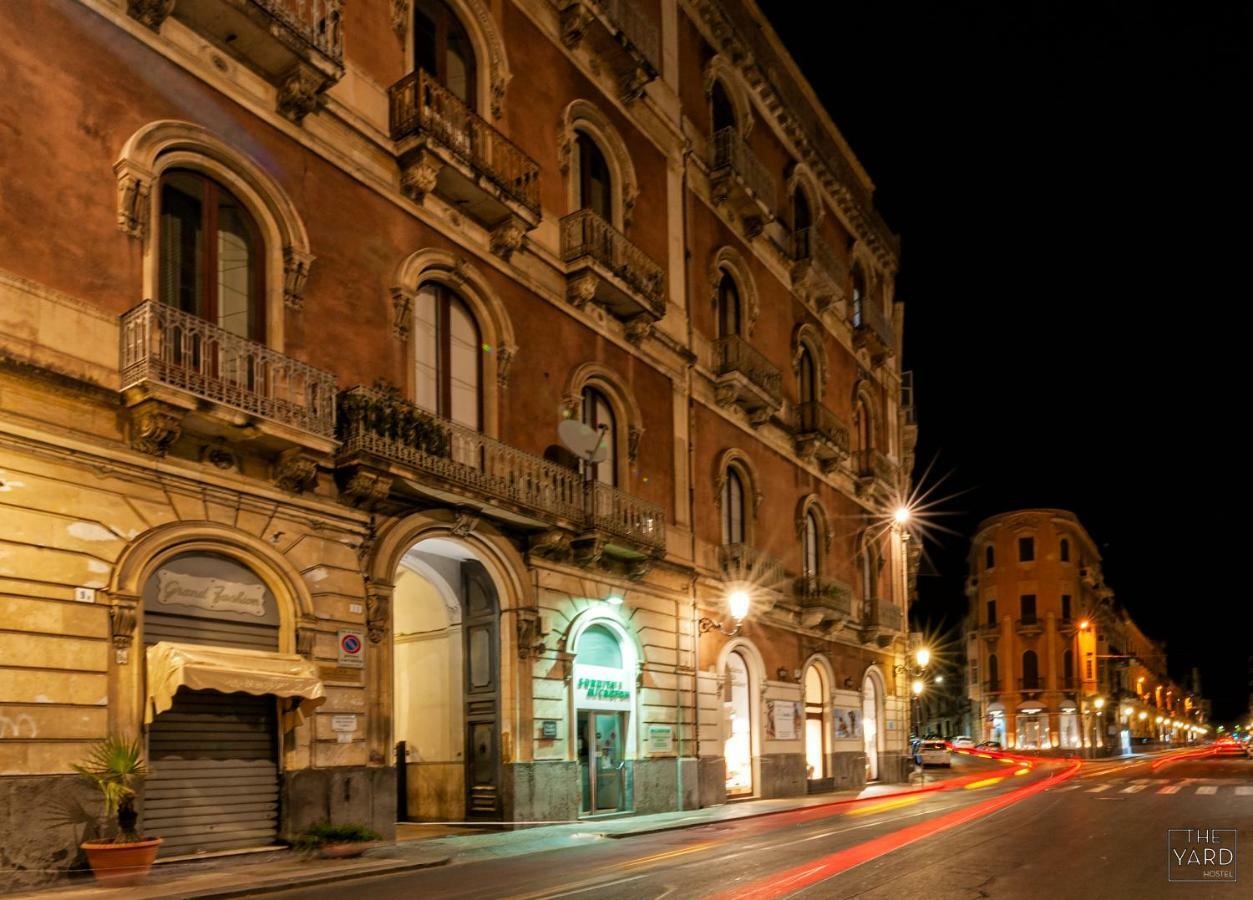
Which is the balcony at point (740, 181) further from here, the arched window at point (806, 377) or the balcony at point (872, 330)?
the balcony at point (872, 330)

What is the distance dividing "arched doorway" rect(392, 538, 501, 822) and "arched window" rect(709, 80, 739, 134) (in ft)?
53.8

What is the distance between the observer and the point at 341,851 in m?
15.1

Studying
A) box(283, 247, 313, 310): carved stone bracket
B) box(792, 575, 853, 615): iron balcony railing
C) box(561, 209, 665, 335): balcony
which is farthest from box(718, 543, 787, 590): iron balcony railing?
box(283, 247, 313, 310): carved stone bracket

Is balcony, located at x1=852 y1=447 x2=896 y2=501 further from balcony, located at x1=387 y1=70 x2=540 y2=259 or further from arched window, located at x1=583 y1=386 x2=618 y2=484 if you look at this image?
balcony, located at x1=387 y1=70 x2=540 y2=259

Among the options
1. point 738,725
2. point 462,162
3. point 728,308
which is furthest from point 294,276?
Answer: point 738,725

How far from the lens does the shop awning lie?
1421 centimetres

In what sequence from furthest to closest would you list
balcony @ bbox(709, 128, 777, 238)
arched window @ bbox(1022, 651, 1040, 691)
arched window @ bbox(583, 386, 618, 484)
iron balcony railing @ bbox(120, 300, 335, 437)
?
arched window @ bbox(1022, 651, 1040, 691), balcony @ bbox(709, 128, 777, 238), arched window @ bbox(583, 386, 618, 484), iron balcony railing @ bbox(120, 300, 335, 437)

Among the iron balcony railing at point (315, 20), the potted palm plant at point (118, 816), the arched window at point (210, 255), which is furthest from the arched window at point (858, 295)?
the potted palm plant at point (118, 816)

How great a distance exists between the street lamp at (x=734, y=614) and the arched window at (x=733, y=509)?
2.07 meters

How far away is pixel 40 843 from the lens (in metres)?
12.6

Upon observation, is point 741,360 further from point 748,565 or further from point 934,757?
point 934,757

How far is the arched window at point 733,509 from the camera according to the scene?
3023cm

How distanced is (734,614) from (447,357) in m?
10.9

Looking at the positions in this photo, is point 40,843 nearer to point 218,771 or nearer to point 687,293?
point 218,771
